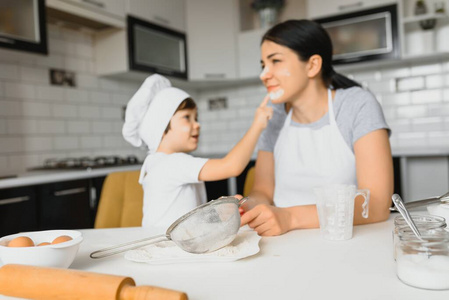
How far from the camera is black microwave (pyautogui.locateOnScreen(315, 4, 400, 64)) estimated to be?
311 centimetres

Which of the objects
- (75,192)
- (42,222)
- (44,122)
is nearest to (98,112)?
(44,122)

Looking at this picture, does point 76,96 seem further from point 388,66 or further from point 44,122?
point 388,66

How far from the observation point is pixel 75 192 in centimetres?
236

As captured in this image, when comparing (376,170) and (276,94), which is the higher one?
(276,94)

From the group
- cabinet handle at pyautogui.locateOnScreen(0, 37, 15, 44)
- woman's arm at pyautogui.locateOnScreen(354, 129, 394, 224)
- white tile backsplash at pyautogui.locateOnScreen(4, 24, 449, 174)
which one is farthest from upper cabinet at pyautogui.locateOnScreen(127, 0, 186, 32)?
woman's arm at pyautogui.locateOnScreen(354, 129, 394, 224)

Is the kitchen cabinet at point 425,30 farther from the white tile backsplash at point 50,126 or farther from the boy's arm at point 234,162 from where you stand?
the white tile backsplash at point 50,126

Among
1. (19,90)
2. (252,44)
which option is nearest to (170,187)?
(19,90)

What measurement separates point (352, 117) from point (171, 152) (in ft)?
2.07

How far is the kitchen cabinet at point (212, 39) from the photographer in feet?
12.5

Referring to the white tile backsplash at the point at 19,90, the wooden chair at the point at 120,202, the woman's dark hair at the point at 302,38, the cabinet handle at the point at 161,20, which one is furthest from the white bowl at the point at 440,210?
the cabinet handle at the point at 161,20

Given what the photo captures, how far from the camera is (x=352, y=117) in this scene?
138cm

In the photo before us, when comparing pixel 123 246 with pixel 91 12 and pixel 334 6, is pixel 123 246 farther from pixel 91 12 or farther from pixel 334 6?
pixel 334 6

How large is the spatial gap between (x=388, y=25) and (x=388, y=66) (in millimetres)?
469

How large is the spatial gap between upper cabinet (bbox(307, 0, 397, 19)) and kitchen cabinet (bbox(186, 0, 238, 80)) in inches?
31.6
